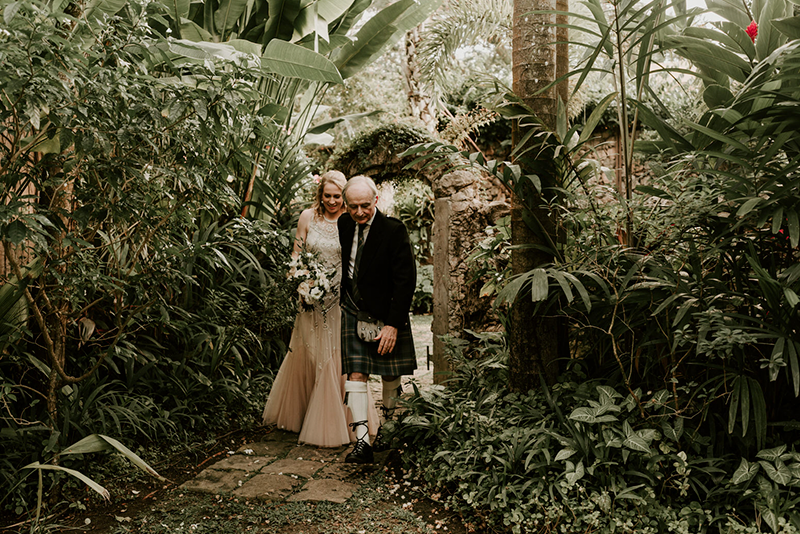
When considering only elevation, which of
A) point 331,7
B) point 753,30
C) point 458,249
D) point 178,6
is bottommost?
point 458,249

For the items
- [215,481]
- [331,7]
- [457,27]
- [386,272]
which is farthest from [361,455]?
[457,27]

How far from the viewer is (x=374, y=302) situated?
13.2ft

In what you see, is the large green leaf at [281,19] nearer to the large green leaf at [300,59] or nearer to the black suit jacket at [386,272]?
the large green leaf at [300,59]

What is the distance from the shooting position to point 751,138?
2.93 meters

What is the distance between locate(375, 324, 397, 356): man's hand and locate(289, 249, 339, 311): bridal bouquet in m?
0.66

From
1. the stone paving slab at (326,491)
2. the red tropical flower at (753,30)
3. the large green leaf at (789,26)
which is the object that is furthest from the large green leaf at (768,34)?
the stone paving slab at (326,491)

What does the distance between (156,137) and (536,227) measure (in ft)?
6.61

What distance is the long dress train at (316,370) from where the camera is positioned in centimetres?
A: 447

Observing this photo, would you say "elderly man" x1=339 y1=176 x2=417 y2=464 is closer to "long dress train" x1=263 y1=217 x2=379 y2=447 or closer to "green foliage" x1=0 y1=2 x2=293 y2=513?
"long dress train" x1=263 y1=217 x2=379 y2=447

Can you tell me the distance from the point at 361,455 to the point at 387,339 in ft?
2.52

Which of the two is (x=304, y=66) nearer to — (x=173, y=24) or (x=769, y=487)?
(x=173, y=24)

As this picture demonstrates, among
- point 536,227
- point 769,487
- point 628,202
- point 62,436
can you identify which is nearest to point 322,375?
point 62,436

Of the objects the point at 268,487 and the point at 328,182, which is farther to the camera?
the point at 328,182

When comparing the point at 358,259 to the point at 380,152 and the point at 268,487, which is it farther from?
the point at 380,152
